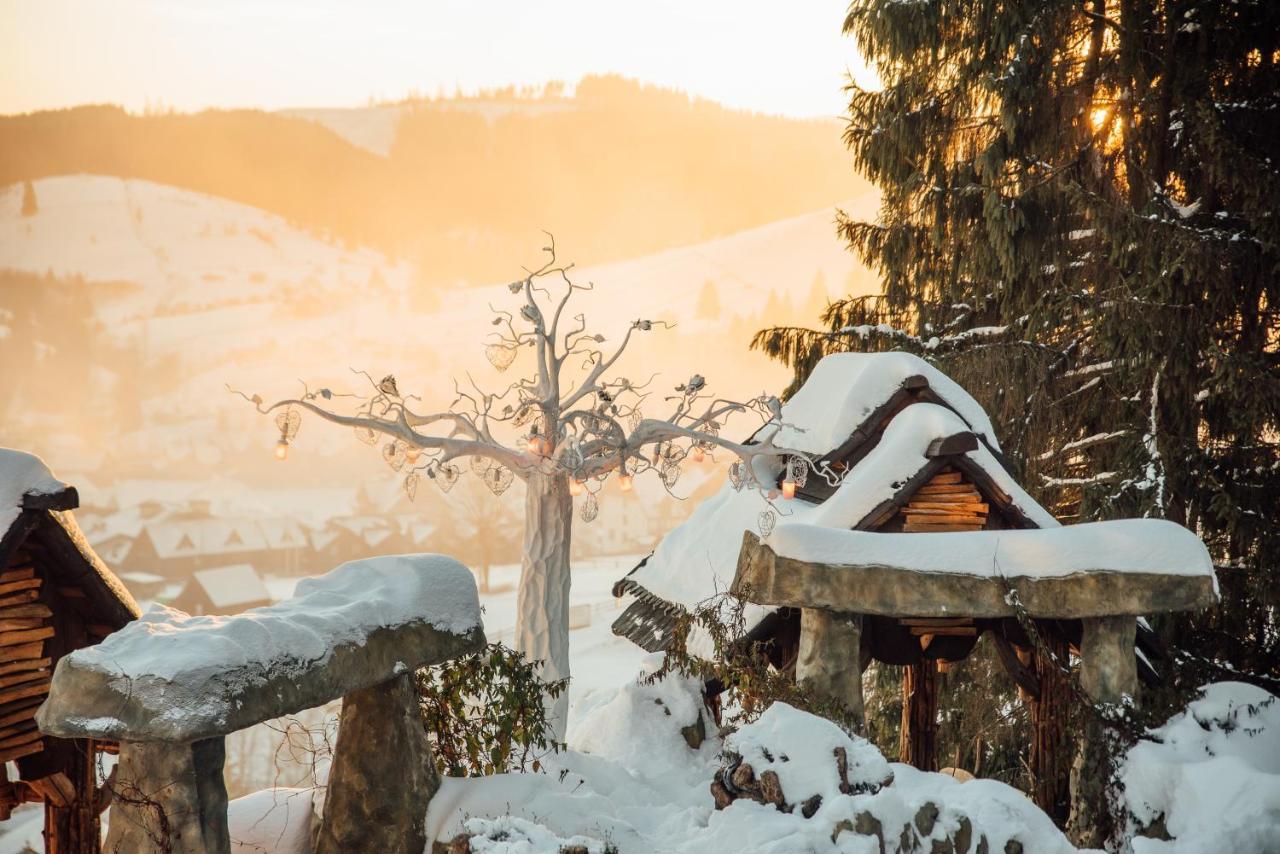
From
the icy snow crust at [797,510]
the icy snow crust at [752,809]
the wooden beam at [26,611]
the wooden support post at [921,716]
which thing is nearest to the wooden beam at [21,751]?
the wooden beam at [26,611]

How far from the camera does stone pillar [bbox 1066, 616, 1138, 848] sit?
711cm

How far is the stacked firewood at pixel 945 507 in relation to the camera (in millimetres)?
8219

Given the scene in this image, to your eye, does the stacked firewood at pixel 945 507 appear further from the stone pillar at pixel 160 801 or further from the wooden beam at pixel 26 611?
the wooden beam at pixel 26 611

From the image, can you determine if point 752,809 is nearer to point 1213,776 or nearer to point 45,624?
point 1213,776

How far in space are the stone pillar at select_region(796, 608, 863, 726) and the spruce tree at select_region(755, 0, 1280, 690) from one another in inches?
183

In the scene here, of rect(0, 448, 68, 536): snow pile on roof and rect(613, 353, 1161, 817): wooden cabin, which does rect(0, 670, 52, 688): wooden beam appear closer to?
rect(0, 448, 68, 536): snow pile on roof

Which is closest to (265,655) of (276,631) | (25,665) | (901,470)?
(276,631)

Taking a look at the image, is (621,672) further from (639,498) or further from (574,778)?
(574,778)

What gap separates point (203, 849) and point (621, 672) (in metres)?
27.1

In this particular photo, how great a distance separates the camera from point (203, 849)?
485 cm

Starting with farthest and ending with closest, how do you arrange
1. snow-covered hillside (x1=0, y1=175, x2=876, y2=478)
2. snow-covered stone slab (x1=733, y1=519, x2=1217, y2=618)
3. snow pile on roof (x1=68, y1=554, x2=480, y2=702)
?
snow-covered hillside (x1=0, y1=175, x2=876, y2=478)
snow-covered stone slab (x1=733, y1=519, x2=1217, y2=618)
snow pile on roof (x1=68, y1=554, x2=480, y2=702)

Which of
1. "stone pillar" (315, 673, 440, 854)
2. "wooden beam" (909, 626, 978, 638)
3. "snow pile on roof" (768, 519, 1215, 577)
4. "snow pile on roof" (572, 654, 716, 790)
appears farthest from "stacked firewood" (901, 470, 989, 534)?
"stone pillar" (315, 673, 440, 854)

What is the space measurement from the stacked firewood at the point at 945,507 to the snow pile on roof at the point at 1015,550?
0.95 meters

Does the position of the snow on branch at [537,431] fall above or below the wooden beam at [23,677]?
above
